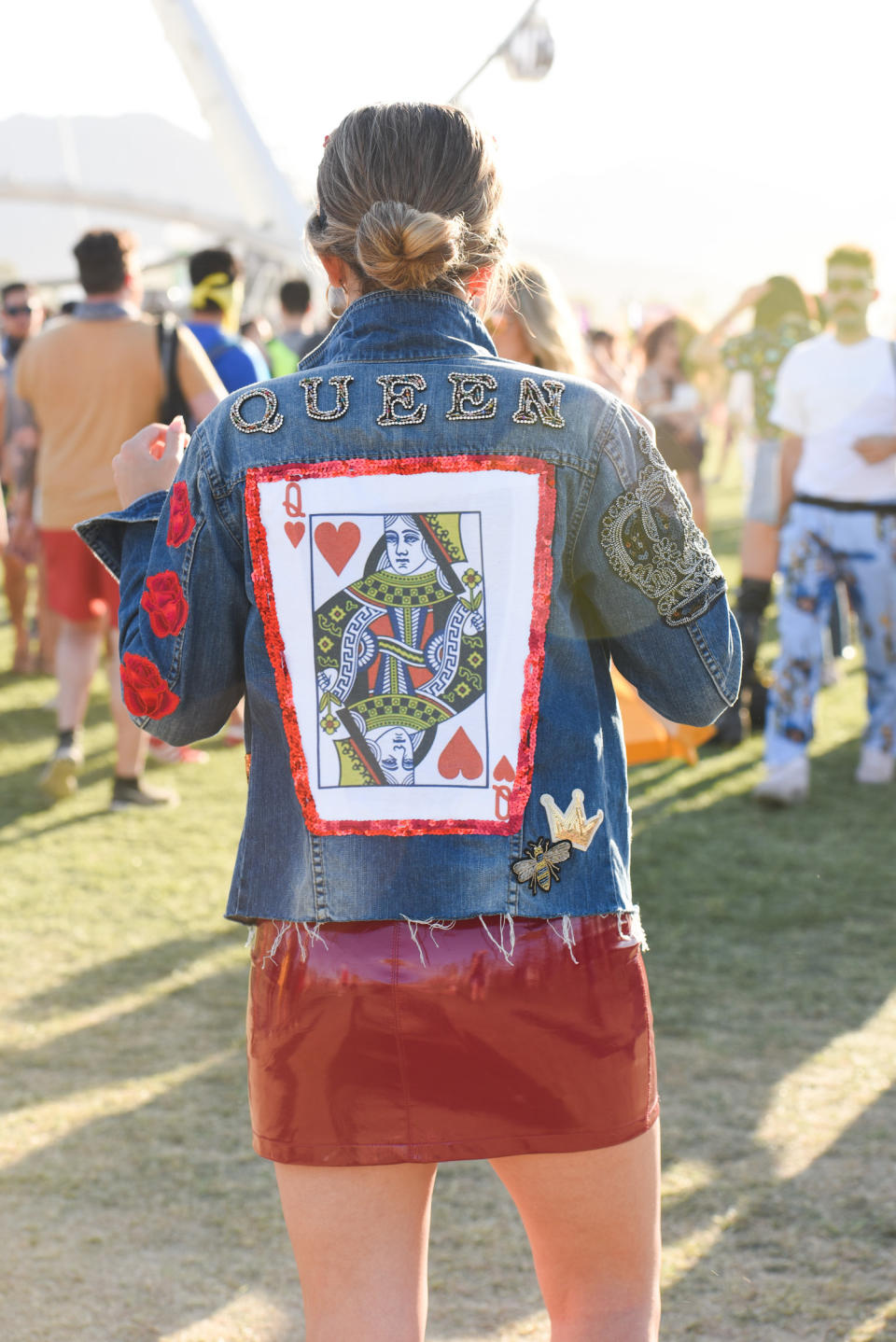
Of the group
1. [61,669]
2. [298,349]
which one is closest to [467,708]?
[61,669]

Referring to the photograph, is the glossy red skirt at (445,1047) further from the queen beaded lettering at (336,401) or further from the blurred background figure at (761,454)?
the blurred background figure at (761,454)

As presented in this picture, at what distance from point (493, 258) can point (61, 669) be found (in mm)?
4554

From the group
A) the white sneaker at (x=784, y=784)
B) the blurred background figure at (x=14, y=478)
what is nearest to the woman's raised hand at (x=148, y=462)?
the white sneaker at (x=784, y=784)

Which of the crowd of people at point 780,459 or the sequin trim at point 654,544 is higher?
the crowd of people at point 780,459

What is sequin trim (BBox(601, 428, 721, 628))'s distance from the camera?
1428 millimetres

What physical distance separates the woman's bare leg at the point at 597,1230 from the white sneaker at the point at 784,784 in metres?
4.22

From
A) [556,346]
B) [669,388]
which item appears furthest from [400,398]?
[669,388]

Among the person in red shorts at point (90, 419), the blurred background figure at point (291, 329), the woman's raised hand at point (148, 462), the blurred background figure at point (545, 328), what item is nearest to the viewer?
the woman's raised hand at point (148, 462)

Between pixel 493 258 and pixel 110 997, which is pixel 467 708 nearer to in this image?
pixel 493 258

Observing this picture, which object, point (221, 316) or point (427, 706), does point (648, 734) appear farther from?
point (221, 316)

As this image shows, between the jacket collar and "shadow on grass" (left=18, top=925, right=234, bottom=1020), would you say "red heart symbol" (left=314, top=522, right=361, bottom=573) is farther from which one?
"shadow on grass" (left=18, top=925, right=234, bottom=1020)

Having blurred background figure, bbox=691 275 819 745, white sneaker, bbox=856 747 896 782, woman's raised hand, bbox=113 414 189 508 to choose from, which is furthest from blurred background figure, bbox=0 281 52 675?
woman's raised hand, bbox=113 414 189 508

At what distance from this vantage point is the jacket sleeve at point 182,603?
4.79 feet

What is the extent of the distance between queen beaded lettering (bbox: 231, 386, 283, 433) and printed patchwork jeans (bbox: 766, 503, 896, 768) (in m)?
4.28
